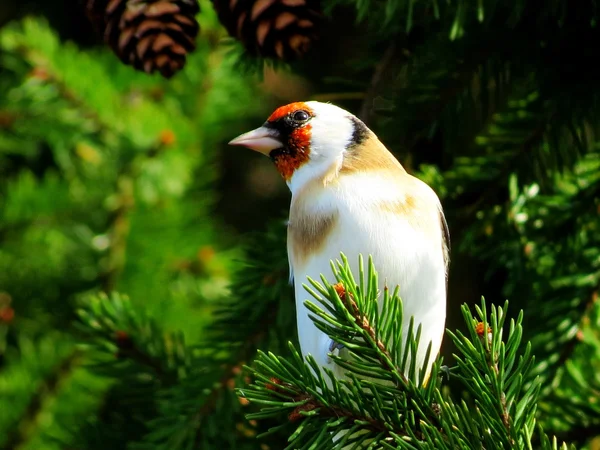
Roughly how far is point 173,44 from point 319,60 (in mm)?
2794

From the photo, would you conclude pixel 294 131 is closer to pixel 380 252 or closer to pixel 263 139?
pixel 263 139

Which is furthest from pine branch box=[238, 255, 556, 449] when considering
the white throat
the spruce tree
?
the white throat

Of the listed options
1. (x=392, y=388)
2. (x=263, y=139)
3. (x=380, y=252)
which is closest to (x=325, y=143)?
(x=263, y=139)

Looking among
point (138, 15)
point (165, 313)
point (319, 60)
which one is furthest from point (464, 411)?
point (319, 60)

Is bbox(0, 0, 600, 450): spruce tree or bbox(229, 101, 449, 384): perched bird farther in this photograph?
bbox(229, 101, 449, 384): perched bird

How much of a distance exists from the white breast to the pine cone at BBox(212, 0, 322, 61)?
0.28 m

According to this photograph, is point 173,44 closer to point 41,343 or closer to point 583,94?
point 583,94

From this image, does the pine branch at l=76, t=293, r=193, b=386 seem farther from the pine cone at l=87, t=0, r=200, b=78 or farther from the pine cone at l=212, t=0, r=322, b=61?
the pine cone at l=212, t=0, r=322, b=61

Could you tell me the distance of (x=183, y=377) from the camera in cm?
181

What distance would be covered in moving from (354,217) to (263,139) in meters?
0.33

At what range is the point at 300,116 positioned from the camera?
69.9 inches

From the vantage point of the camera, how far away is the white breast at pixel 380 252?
4.95ft

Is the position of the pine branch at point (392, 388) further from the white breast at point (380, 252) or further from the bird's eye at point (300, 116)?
the bird's eye at point (300, 116)

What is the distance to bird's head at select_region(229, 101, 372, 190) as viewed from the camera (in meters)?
1.75
